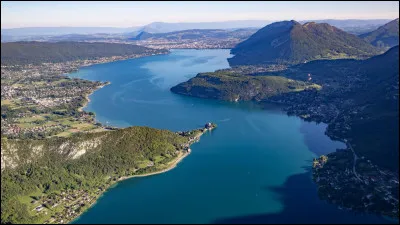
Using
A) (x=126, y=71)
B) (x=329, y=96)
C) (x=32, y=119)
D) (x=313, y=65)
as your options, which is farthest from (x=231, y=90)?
(x=126, y=71)

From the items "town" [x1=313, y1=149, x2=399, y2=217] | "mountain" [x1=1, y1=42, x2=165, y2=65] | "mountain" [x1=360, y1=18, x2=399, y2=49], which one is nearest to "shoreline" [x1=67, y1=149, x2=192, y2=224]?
"town" [x1=313, y1=149, x2=399, y2=217]

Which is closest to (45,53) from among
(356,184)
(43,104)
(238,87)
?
(43,104)

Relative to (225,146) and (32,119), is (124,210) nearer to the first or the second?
(225,146)

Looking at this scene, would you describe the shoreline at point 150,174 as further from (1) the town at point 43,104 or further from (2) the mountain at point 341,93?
(2) the mountain at point 341,93

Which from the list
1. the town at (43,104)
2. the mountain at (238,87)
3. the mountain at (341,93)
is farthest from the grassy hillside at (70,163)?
the mountain at (238,87)

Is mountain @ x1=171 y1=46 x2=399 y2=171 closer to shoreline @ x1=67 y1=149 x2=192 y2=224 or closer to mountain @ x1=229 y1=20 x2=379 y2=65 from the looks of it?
mountain @ x1=229 y1=20 x2=379 y2=65

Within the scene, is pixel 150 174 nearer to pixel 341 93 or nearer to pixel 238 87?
pixel 238 87

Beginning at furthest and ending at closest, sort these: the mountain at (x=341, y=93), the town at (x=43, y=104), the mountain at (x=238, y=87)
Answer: the mountain at (x=238, y=87), the town at (x=43, y=104), the mountain at (x=341, y=93)
